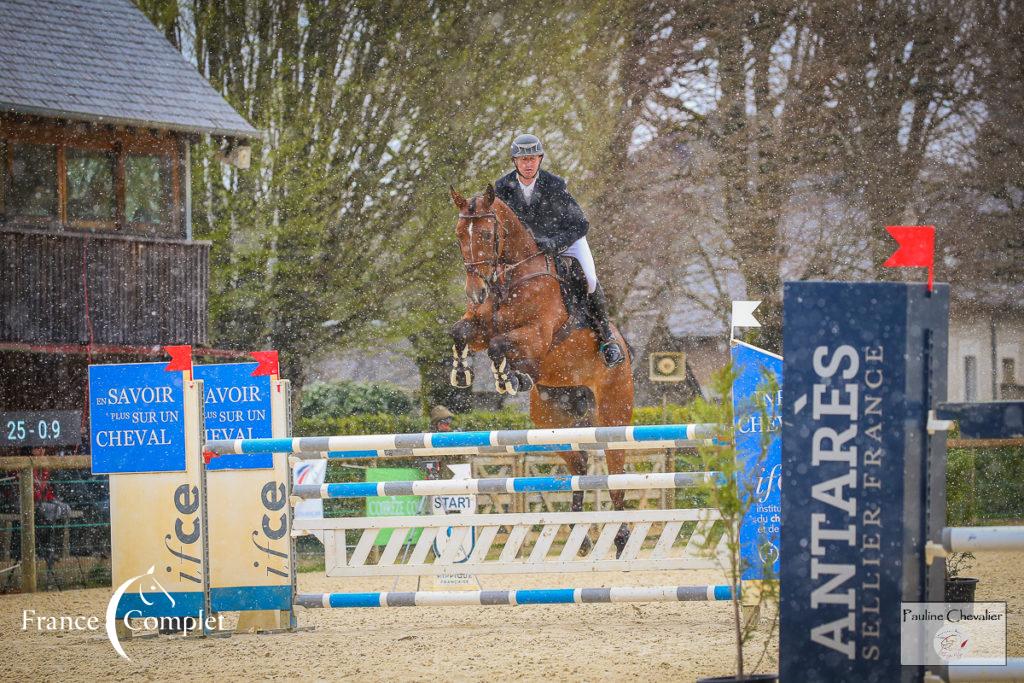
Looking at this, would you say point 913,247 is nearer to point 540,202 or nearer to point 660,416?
point 540,202

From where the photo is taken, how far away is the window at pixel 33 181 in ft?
39.3

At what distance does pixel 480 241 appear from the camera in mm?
5895

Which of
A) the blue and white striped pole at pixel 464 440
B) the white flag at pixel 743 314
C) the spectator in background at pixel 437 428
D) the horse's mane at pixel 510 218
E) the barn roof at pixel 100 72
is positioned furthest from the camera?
the barn roof at pixel 100 72

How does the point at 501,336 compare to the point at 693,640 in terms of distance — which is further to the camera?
the point at 501,336

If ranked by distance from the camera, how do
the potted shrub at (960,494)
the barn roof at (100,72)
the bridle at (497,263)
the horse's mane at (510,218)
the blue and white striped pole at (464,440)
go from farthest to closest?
the barn roof at (100,72)
the potted shrub at (960,494)
the horse's mane at (510,218)
the bridle at (497,263)
the blue and white striped pole at (464,440)

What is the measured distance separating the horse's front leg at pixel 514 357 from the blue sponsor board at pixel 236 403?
115cm

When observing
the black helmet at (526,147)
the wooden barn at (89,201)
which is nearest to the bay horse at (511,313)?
the black helmet at (526,147)

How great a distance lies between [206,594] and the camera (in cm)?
537

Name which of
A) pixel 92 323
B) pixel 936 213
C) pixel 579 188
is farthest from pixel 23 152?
pixel 936 213

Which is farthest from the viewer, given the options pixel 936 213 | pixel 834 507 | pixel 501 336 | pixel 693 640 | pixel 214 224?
pixel 936 213

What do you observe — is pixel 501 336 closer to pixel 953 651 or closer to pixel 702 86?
pixel 953 651

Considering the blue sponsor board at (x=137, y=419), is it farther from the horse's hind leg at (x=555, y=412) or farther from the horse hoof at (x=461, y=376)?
the horse's hind leg at (x=555, y=412)

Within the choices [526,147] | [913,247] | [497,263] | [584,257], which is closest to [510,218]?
[497,263]

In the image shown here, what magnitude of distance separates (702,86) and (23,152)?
943 centimetres
